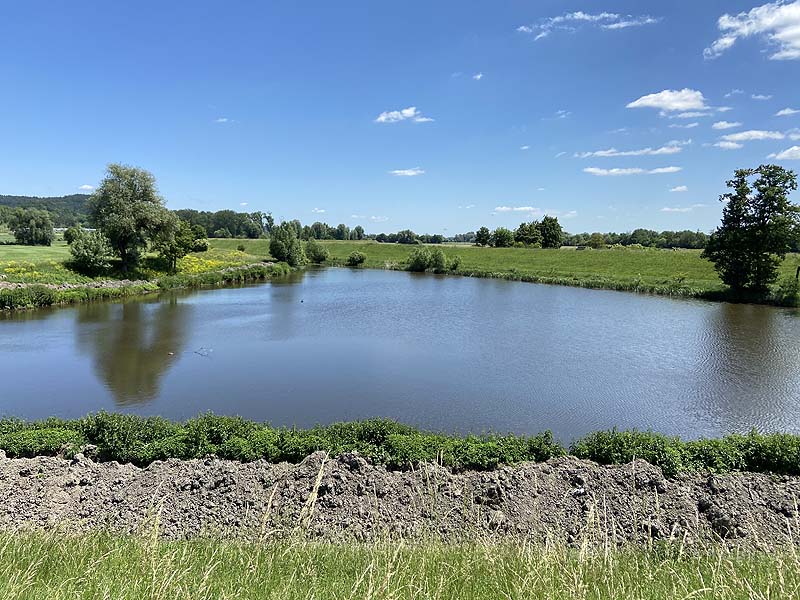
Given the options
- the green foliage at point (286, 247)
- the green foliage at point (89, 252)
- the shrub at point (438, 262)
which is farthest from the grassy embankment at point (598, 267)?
the green foliage at point (89, 252)

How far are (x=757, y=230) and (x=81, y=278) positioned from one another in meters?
→ 55.3

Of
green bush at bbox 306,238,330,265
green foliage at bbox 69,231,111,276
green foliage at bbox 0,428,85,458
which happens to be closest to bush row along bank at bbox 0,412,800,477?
green foliage at bbox 0,428,85,458

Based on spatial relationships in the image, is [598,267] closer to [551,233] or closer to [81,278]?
[551,233]

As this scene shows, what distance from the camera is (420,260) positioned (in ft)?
239

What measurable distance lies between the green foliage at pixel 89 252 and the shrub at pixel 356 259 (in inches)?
1739

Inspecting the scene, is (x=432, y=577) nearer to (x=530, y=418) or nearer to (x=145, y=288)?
(x=530, y=418)

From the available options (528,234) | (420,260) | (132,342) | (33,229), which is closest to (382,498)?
(132,342)

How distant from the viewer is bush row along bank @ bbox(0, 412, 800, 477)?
970cm

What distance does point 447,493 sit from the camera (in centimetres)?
886

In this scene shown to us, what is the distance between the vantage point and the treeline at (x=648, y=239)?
347ft

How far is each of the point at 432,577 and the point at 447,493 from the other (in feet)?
16.4

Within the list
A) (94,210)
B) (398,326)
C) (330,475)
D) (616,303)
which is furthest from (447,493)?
(94,210)

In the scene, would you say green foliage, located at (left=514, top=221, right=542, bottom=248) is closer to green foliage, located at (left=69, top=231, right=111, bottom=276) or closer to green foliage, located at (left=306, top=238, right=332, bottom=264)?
green foliage, located at (left=306, top=238, right=332, bottom=264)

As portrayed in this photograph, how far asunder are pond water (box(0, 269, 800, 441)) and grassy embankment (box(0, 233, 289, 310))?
2241 mm
